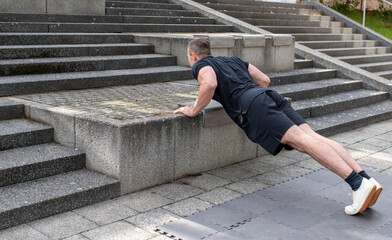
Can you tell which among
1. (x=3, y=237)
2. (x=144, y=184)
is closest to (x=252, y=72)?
(x=144, y=184)

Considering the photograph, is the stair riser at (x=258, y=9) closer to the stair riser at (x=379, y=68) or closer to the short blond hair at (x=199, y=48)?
the stair riser at (x=379, y=68)

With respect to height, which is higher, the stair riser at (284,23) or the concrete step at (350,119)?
the stair riser at (284,23)

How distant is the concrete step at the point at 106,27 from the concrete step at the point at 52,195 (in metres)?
4.49

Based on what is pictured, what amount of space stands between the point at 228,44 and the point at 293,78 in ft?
5.44

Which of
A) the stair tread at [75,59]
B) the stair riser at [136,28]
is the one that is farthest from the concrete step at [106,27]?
the stair tread at [75,59]

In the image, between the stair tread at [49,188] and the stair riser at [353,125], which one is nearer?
the stair tread at [49,188]

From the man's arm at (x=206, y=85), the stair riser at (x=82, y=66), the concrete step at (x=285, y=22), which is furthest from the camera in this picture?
the concrete step at (x=285, y=22)

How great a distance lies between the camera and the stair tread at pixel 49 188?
4.27 metres

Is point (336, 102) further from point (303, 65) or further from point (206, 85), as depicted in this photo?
point (206, 85)

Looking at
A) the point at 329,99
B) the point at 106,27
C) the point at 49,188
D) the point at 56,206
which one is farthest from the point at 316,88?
the point at 56,206

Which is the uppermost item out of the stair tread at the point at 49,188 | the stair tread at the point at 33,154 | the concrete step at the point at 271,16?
the concrete step at the point at 271,16

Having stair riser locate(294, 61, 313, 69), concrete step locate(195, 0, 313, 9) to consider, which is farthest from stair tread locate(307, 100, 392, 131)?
concrete step locate(195, 0, 313, 9)

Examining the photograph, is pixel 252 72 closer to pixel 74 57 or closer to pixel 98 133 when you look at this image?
pixel 98 133

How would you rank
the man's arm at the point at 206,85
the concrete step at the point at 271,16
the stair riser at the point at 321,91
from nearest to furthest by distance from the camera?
the man's arm at the point at 206,85 → the stair riser at the point at 321,91 → the concrete step at the point at 271,16
